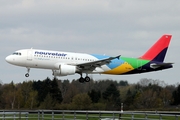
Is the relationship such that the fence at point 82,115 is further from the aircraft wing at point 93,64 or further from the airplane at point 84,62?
the aircraft wing at point 93,64

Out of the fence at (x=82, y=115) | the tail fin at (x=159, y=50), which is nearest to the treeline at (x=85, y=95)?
the tail fin at (x=159, y=50)

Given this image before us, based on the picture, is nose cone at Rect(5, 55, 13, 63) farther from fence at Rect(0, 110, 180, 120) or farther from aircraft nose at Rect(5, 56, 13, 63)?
fence at Rect(0, 110, 180, 120)

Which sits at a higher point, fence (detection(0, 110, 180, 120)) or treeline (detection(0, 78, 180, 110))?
treeline (detection(0, 78, 180, 110))

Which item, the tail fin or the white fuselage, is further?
the tail fin

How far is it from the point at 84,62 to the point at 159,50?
493 inches

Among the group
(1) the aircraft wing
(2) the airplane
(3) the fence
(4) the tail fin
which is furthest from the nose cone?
(4) the tail fin

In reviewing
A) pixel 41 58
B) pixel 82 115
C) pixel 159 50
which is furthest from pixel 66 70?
pixel 82 115

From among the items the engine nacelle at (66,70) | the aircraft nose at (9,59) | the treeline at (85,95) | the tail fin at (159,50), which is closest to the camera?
the engine nacelle at (66,70)

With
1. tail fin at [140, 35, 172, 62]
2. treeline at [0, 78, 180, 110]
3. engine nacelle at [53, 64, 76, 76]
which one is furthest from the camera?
treeline at [0, 78, 180, 110]

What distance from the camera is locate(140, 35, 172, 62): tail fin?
238 feet

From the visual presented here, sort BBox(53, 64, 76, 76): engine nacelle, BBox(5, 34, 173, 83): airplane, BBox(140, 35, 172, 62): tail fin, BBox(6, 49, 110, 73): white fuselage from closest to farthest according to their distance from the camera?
1. BBox(6, 49, 110, 73): white fuselage
2. BBox(5, 34, 173, 83): airplane
3. BBox(53, 64, 76, 76): engine nacelle
4. BBox(140, 35, 172, 62): tail fin

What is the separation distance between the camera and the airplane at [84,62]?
212 feet

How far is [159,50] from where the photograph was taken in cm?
7400

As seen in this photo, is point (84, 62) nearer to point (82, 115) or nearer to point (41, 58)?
point (41, 58)
